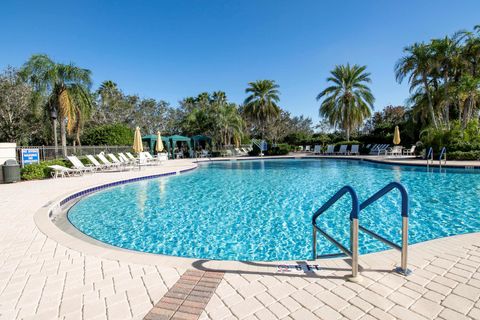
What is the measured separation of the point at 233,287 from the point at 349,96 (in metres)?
29.0

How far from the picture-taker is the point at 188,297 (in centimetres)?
251

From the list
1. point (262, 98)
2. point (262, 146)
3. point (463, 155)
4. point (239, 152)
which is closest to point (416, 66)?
point (463, 155)

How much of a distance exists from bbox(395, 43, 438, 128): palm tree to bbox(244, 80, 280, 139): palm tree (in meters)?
12.6

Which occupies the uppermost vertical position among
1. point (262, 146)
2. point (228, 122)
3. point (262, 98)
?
point (262, 98)

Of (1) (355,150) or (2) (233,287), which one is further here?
(1) (355,150)

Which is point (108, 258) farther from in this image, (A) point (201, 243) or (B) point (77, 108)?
(B) point (77, 108)

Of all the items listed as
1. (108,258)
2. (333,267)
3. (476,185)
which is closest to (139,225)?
(108,258)

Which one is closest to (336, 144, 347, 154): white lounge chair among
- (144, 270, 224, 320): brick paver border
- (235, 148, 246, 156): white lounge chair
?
(235, 148, 246, 156): white lounge chair

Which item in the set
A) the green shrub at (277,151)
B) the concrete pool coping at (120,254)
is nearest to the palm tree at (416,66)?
the green shrub at (277,151)

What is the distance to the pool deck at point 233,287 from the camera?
7.47 ft

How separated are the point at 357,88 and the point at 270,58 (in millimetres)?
10451

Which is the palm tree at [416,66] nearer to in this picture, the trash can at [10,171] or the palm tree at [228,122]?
the palm tree at [228,122]

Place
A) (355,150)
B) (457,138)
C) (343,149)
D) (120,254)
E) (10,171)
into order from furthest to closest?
(343,149) → (355,150) → (457,138) → (10,171) → (120,254)

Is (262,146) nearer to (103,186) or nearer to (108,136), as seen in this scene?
(108,136)
